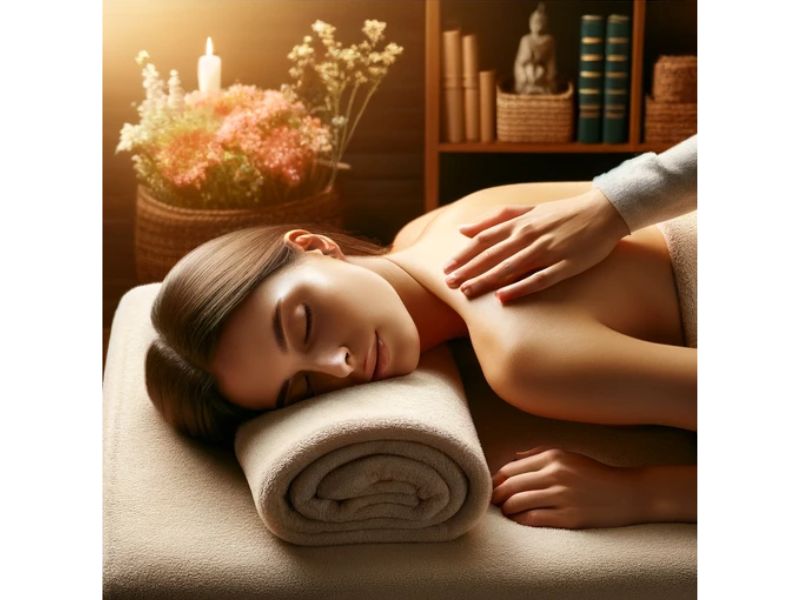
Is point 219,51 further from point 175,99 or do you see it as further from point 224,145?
point 224,145

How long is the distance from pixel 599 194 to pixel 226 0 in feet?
5.62

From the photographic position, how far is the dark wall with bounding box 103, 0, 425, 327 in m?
2.78

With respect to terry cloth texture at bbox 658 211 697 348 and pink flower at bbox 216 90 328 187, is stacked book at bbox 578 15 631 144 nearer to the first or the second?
pink flower at bbox 216 90 328 187

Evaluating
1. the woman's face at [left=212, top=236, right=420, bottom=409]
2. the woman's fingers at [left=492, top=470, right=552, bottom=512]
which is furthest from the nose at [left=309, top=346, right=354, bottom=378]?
the woman's fingers at [left=492, top=470, right=552, bottom=512]

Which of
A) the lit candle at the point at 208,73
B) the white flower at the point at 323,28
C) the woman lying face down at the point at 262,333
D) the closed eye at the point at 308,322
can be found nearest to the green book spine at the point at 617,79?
the white flower at the point at 323,28

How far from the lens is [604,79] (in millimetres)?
2676

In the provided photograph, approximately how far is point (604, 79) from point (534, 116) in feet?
0.66

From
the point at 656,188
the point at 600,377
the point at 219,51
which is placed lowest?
the point at 600,377

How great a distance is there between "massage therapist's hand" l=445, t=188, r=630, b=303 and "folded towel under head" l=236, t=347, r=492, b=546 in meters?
0.23

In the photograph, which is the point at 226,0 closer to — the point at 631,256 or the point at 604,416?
the point at 631,256

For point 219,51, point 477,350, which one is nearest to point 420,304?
point 477,350
